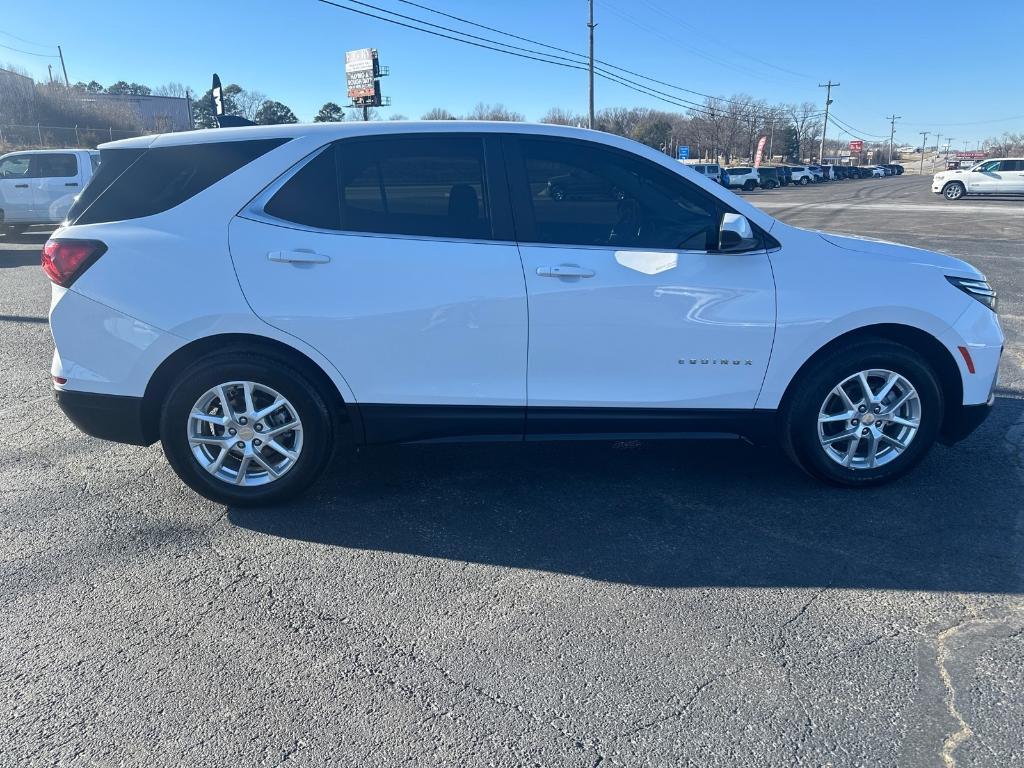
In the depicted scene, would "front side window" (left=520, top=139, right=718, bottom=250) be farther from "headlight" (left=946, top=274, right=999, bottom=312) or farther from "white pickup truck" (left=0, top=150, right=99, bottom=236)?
"white pickup truck" (left=0, top=150, right=99, bottom=236)

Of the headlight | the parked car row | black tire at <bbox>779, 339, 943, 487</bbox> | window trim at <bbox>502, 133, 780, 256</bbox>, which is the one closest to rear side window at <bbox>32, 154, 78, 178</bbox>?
window trim at <bbox>502, 133, 780, 256</bbox>

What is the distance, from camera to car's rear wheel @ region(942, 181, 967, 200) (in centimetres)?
3653

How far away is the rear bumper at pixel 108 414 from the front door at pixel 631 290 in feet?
6.48

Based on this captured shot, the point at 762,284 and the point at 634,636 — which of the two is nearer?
the point at 634,636

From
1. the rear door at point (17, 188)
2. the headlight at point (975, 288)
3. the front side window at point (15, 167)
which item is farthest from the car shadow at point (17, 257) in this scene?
the headlight at point (975, 288)

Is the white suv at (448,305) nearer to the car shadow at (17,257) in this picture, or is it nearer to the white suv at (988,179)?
the car shadow at (17,257)

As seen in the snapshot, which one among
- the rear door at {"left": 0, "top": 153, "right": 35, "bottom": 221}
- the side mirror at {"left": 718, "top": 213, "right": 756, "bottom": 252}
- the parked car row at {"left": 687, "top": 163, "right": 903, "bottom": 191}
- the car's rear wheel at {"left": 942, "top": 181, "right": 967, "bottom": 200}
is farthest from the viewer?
the parked car row at {"left": 687, "top": 163, "right": 903, "bottom": 191}

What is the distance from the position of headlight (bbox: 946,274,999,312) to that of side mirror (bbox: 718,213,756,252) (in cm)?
117

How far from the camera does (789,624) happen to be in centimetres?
297

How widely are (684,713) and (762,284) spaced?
2176 millimetres

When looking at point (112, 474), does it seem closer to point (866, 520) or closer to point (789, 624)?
point (789, 624)

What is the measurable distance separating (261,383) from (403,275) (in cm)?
88

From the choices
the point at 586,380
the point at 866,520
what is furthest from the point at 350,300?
the point at 866,520

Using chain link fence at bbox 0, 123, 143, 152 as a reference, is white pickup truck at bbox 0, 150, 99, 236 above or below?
below
